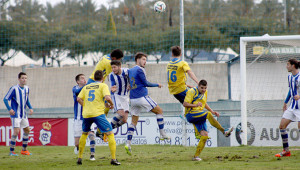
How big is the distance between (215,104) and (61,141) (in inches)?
258

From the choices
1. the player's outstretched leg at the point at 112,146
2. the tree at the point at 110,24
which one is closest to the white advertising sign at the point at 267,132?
the player's outstretched leg at the point at 112,146

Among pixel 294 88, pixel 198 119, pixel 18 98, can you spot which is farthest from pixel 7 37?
pixel 294 88

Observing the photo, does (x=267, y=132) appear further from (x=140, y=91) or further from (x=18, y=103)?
(x=18, y=103)

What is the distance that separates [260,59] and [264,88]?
3.44ft

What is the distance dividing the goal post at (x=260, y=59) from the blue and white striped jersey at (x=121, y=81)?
494 centimetres

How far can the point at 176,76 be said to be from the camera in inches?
421

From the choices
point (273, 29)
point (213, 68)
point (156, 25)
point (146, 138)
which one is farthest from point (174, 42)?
point (146, 138)

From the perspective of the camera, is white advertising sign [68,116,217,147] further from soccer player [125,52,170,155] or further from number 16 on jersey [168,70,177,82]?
number 16 on jersey [168,70,177,82]

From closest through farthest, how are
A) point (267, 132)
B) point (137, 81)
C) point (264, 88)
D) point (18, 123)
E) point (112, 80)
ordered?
point (137, 81)
point (112, 80)
point (18, 123)
point (267, 132)
point (264, 88)

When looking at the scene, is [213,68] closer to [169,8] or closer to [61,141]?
[169,8]

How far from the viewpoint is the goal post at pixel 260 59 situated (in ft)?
46.9

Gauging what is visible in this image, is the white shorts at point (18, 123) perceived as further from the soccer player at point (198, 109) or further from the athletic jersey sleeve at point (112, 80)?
the soccer player at point (198, 109)

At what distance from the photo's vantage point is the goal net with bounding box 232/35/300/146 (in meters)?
14.5

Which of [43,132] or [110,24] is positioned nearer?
[43,132]
